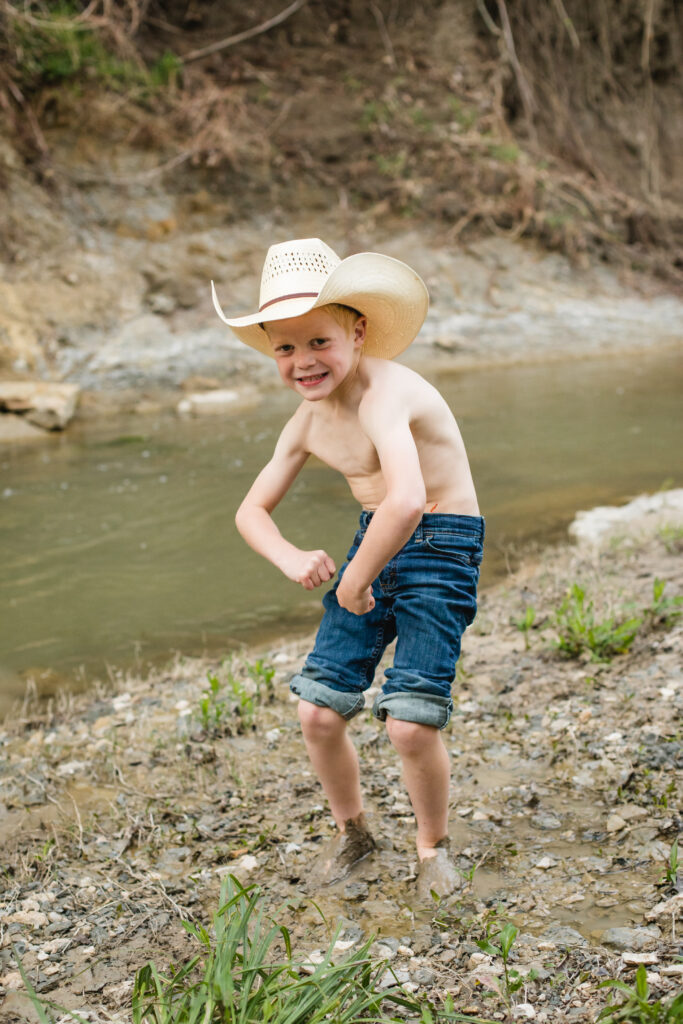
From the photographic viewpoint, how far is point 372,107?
46.4 feet

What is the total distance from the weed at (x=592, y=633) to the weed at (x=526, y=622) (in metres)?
0.14

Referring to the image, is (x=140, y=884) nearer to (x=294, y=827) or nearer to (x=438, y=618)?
(x=294, y=827)

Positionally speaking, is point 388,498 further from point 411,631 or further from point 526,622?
point 526,622

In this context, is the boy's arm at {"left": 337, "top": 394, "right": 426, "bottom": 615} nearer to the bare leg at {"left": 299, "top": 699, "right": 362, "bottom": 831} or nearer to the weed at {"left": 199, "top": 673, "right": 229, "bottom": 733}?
the bare leg at {"left": 299, "top": 699, "right": 362, "bottom": 831}

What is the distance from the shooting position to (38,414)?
9.38 metres

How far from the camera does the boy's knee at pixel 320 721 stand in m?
2.34

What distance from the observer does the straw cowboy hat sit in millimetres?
2209

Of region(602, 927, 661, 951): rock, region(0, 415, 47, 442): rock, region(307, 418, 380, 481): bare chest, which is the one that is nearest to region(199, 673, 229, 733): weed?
region(307, 418, 380, 481): bare chest

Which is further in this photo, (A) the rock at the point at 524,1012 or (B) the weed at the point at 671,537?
(B) the weed at the point at 671,537

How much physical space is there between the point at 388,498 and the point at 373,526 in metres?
0.07

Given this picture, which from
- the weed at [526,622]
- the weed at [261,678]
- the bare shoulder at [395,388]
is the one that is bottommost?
the weed at [526,622]

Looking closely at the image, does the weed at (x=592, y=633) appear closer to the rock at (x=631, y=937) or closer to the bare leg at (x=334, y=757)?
the bare leg at (x=334, y=757)

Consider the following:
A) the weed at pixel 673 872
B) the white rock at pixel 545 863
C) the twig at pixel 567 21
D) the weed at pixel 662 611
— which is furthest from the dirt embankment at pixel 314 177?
the weed at pixel 673 872

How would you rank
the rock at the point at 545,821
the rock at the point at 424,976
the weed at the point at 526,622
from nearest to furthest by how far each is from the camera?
the rock at the point at 424,976, the rock at the point at 545,821, the weed at the point at 526,622
